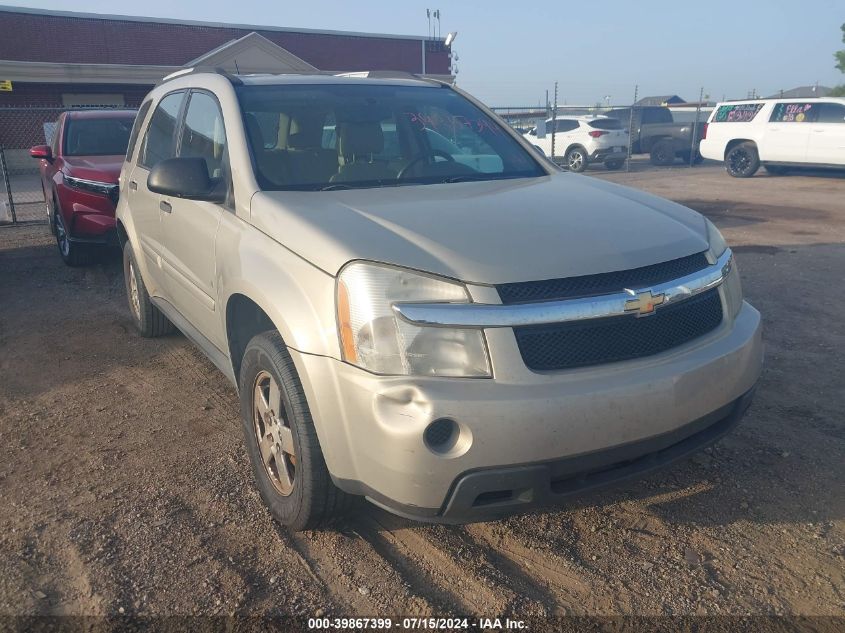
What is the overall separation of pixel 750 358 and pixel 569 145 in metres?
19.3

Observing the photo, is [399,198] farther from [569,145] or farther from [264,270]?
[569,145]

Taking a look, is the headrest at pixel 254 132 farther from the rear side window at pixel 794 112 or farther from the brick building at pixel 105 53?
the brick building at pixel 105 53

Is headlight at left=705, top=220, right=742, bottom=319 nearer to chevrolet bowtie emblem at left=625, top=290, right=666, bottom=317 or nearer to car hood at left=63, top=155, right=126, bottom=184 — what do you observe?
chevrolet bowtie emblem at left=625, top=290, right=666, bottom=317

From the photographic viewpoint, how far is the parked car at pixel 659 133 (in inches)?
883

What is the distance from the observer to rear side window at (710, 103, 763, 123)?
17.7 metres

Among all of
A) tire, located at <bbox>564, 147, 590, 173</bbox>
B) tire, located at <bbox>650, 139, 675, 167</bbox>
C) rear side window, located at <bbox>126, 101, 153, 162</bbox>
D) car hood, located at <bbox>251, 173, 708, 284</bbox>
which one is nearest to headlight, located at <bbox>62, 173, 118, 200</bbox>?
rear side window, located at <bbox>126, 101, 153, 162</bbox>

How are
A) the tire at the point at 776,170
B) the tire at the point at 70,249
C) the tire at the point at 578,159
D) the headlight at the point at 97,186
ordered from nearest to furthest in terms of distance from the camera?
the headlight at the point at 97,186, the tire at the point at 70,249, the tire at the point at 776,170, the tire at the point at 578,159

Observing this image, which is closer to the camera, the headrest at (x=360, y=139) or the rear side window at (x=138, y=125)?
the headrest at (x=360, y=139)

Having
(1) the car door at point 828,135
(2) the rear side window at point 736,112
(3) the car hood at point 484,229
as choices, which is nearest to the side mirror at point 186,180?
(3) the car hood at point 484,229

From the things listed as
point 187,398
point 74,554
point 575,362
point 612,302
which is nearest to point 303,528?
point 74,554

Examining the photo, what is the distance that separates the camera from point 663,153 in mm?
22859

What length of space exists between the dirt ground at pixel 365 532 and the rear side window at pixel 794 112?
14.1 m

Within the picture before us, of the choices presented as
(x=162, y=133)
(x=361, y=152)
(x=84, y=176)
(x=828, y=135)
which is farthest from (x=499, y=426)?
(x=828, y=135)

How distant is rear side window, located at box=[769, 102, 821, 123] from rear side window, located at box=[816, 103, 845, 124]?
0.35ft
